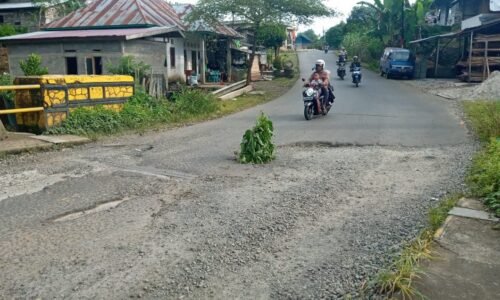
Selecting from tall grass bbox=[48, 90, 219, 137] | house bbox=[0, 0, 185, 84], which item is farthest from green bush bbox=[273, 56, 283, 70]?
tall grass bbox=[48, 90, 219, 137]

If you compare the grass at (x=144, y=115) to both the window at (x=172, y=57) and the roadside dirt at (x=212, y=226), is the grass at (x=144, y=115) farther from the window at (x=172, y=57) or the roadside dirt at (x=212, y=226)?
the window at (x=172, y=57)

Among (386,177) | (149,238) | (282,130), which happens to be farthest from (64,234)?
(282,130)

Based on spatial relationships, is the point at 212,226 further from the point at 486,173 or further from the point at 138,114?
the point at 138,114

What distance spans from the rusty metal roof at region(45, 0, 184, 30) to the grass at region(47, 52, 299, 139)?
27.5 ft

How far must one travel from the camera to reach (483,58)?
24.0 meters

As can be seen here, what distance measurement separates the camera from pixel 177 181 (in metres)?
6.34

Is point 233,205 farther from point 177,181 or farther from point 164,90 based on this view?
point 164,90

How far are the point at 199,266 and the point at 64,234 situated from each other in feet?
5.00

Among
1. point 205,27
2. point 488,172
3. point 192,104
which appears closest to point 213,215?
point 488,172

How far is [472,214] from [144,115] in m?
8.75

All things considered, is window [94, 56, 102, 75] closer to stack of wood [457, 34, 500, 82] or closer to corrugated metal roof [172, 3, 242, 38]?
corrugated metal roof [172, 3, 242, 38]

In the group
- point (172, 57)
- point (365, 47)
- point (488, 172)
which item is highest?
point (365, 47)

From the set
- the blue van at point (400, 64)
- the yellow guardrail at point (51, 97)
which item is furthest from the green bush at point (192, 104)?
the blue van at point (400, 64)

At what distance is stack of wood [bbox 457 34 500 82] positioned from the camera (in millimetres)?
23844
